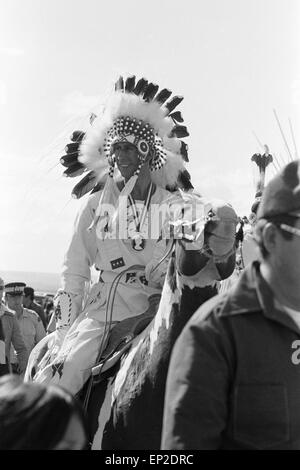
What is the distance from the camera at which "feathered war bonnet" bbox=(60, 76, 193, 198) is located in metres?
5.20

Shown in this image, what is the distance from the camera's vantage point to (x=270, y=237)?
2271 millimetres

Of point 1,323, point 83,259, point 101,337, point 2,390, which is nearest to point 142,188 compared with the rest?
point 83,259

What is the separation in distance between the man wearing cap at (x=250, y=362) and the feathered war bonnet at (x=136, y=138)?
9.23ft

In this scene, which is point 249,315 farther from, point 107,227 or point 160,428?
point 107,227

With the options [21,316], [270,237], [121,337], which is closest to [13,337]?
[21,316]

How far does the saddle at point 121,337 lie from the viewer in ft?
13.8

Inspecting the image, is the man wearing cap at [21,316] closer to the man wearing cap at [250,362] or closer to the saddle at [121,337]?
the saddle at [121,337]

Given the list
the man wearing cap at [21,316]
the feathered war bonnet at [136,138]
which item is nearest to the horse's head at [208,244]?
the feathered war bonnet at [136,138]

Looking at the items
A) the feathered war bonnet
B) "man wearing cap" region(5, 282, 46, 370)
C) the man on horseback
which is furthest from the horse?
"man wearing cap" region(5, 282, 46, 370)

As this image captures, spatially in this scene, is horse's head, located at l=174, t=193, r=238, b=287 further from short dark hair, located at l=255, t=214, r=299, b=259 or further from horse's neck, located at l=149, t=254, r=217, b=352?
short dark hair, located at l=255, t=214, r=299, b=259

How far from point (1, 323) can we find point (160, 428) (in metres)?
3.85

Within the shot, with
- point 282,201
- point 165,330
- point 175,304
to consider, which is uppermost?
point 282,201

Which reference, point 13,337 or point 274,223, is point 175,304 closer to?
point 274,223

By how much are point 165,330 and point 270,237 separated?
1464mm
